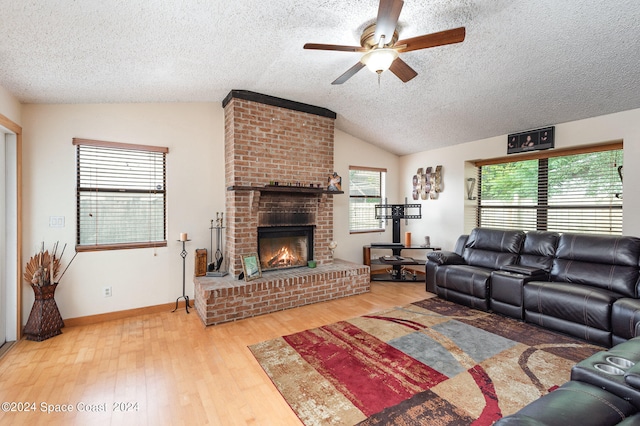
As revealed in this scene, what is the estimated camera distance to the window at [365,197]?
226 inches

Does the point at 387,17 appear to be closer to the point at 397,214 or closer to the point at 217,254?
the point at 217,254

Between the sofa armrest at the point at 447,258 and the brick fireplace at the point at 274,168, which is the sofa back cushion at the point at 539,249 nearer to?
the sofa armrest at the point at 447,258

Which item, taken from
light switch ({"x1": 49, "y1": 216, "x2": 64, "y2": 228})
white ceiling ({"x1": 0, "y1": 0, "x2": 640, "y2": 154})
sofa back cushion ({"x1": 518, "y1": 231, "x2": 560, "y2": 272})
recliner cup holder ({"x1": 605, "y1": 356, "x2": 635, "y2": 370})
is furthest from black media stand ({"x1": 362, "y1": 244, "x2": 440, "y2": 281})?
light switch ({"x1": 49, "y1": 216, "x2": 64, "y2": 228})

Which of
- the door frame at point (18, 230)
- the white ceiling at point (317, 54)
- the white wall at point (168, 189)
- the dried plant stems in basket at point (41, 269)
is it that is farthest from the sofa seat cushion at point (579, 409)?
the door frame at point (18, 230)

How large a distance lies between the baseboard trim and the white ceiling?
96.0 inches

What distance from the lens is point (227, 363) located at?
256cm

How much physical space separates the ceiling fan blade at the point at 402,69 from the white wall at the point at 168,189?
2669 mm

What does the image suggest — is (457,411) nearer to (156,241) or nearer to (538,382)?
(538,382)

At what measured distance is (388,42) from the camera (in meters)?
2.20

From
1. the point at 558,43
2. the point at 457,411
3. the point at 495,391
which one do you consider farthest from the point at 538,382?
the point at 558,43

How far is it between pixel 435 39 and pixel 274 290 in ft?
10.3

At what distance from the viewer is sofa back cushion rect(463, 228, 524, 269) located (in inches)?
159

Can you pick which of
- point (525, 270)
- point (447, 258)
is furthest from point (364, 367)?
point (447, 258)

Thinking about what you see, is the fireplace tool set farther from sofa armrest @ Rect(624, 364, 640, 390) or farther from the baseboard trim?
sofa armrest @ Rect(624, 364, 640, 390)
